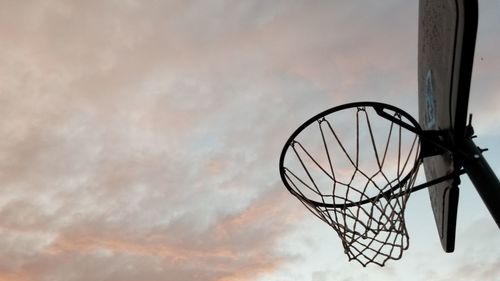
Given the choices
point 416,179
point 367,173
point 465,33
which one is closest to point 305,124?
point 367,173

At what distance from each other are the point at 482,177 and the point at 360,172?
1221mm

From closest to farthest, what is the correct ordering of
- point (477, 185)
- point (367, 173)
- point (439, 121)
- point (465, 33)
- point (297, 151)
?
point (465, 33), point (477, 185), point (439, 121), point (367, 173), point (297, 151)

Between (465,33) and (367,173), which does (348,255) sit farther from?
(465,33)

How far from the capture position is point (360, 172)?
17.1 ft

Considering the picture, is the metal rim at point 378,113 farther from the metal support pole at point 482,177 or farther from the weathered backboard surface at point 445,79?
the metal support pole at point 482,177

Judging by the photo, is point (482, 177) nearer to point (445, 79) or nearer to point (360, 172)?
point (445, 79)

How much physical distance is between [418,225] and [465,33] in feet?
7.85

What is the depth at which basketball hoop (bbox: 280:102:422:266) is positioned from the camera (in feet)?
16.2

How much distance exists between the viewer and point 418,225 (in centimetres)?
541

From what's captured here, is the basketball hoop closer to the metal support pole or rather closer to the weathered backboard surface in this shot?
the weathered backboard surface

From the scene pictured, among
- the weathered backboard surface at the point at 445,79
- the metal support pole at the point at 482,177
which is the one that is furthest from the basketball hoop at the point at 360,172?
the metal support pole at the point at 482,177

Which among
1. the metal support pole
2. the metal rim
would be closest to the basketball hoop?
the metal rim

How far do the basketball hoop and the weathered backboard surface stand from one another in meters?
0.29

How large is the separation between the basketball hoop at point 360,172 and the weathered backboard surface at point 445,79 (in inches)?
11.5
